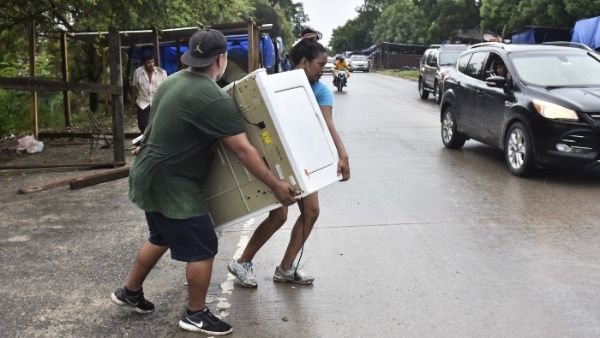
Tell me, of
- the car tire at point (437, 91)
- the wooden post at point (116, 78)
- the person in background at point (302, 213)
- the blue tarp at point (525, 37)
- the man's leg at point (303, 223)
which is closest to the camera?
the person in background at point (302, 213)

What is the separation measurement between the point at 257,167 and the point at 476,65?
294 inches

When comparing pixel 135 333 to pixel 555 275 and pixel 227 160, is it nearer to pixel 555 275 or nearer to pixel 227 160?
pixel 227 160

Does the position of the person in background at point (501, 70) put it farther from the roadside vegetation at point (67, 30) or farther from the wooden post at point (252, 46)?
the wooden post at point (252, 46)

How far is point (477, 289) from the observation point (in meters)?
4.46

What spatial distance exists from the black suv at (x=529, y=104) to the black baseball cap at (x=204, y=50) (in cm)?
555

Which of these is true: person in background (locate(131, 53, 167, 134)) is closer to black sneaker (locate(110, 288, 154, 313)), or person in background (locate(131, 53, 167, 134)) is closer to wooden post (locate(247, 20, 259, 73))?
wooden post (locate(247, 20, 259, 73))

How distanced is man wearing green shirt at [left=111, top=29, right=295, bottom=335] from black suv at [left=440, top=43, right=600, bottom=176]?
527 centimetres

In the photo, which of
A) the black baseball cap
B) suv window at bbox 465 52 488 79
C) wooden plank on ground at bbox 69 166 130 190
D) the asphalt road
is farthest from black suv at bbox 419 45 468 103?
the black baseball cap

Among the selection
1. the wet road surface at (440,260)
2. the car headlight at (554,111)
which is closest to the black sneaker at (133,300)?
the wet road surface at (440,260)

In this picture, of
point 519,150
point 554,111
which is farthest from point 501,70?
point 554,111

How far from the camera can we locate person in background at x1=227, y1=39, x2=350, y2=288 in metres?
4.30

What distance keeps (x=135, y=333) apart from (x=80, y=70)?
50.1 ft

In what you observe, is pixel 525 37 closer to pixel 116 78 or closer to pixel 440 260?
pixel 116 78

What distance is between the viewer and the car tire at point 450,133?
10.6 meters
